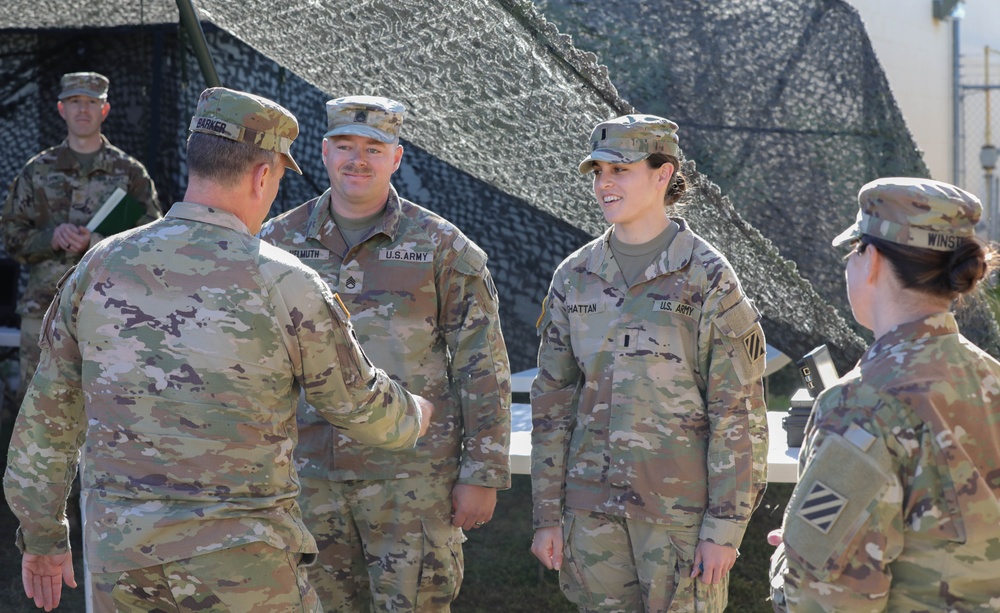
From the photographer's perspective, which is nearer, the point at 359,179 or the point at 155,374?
the point at 155,374

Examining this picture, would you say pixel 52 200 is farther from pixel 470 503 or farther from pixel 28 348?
pixel 470 503

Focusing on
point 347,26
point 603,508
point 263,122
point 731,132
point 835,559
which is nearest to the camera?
point 835,559

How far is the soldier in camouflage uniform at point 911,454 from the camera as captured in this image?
1370 mm

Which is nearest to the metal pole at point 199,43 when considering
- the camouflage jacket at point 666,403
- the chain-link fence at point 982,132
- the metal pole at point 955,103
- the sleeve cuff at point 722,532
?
the camouflage jacket at point 666,403

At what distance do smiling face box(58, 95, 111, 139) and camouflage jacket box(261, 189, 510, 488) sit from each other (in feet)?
→ 7.63

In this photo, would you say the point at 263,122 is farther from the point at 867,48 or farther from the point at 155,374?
the point at 867,48

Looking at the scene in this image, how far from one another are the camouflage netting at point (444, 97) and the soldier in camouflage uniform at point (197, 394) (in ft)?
6.38

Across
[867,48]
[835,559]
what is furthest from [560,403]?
[867,48]

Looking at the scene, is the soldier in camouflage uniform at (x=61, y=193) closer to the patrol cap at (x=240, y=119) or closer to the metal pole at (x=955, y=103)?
the patrol cap at (x=240, y=119)

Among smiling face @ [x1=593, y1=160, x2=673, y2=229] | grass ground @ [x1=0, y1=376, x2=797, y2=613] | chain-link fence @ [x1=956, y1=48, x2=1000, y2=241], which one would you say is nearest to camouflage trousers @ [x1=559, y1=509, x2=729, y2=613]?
smiling face @ [x1=593, y1=160, x2=673, y2=229]

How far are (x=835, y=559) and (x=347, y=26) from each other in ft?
10.7

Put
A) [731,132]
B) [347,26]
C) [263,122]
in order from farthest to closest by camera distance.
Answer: [731,132] → [347,26] → [263,122]

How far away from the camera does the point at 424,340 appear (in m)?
2.49

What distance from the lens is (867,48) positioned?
263 inches
